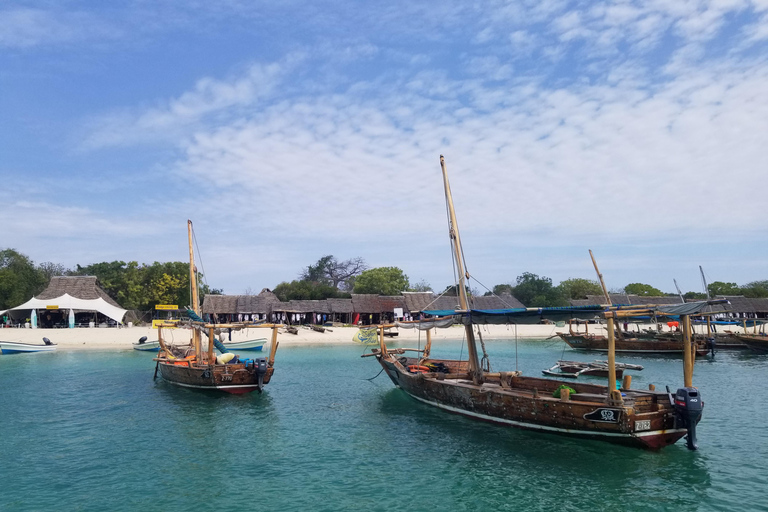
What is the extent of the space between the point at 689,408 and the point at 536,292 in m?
54.2

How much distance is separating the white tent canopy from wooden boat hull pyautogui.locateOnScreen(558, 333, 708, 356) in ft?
133

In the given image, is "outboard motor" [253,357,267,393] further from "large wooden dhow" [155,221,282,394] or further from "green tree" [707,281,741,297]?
"green tree" [707,281,741,297]

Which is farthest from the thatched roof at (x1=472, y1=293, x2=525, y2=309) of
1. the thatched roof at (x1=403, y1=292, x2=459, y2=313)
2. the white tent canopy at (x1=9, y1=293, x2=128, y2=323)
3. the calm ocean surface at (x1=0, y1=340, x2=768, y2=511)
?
the calm ocean surface at (x1=0, y1=340, x2=768, y2=511)

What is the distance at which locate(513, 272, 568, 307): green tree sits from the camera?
61094 mm

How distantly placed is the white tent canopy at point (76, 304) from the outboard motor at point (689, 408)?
158 ft

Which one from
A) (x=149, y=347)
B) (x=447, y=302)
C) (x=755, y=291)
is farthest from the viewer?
(x=755, y=291)

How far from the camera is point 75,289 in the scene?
49219 millimetres

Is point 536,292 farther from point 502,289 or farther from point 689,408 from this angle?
point 689,408

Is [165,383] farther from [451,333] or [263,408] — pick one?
[451,333]

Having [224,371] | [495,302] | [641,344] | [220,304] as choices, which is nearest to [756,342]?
[641,344]

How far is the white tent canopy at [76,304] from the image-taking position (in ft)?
150

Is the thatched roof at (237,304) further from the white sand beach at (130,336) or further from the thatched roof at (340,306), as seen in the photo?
the thatched roof at (340,306)

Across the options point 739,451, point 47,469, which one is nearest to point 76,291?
point 47,469

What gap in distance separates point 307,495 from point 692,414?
8396mm
